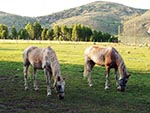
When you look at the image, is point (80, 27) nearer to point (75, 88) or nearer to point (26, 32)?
point (26, 32)

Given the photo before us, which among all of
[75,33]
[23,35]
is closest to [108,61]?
[75,33]

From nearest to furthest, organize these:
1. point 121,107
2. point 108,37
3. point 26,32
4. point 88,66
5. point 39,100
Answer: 1. point 121,107
2. point 39,100
3. point 88,66
4. point 108,37
5. point 26,32

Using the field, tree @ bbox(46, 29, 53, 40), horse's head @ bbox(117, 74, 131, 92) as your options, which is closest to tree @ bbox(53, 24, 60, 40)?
tree @ bbox(46, 29, 53, 40)

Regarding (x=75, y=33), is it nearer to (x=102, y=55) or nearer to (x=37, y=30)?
(x=37, y=30)

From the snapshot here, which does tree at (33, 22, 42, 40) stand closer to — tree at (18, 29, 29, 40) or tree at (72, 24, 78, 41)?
tree at (18, 29, 29, 40)

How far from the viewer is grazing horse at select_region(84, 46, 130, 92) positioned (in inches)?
627

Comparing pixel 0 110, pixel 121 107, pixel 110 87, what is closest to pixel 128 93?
pixel 110 87

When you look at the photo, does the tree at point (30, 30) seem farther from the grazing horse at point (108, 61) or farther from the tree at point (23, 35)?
the grazing horse at point (108, 61)

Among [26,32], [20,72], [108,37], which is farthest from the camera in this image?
[26,32]

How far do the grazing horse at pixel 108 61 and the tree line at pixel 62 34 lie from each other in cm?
8499

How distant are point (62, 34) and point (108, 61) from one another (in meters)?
92.4

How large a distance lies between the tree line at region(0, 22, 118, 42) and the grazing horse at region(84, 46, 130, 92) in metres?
85.0

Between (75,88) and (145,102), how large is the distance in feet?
12.7

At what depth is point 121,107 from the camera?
12.6 meters
